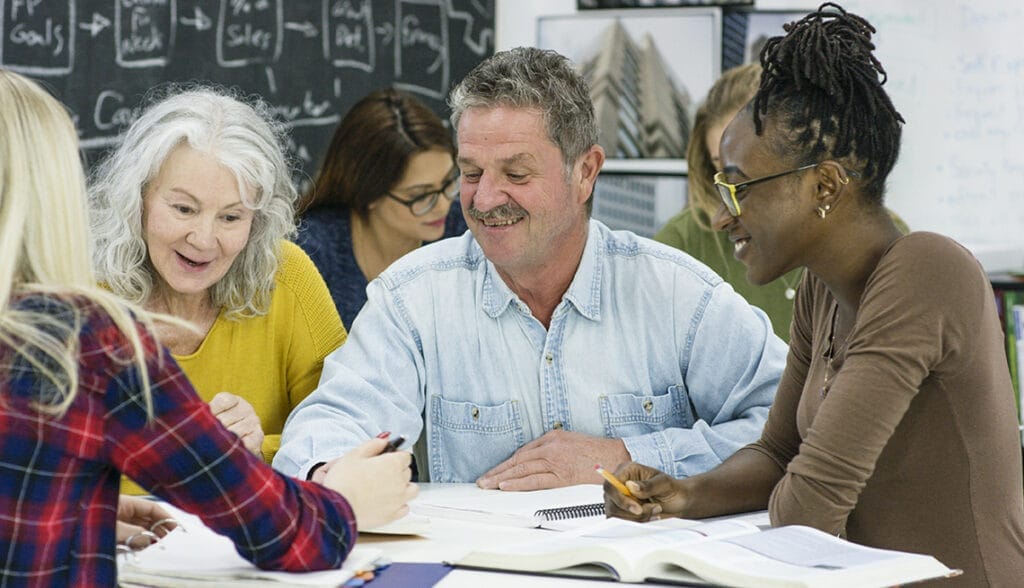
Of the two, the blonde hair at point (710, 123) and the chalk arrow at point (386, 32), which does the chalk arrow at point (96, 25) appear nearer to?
the chalk arrow at point (386, 32)

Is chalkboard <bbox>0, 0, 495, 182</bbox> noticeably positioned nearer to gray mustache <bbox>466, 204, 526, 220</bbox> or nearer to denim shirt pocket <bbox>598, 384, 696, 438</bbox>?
gray mustache <bbox>466, 204, 526, 220</bbox>

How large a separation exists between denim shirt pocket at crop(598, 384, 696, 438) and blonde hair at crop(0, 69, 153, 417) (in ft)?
3.57

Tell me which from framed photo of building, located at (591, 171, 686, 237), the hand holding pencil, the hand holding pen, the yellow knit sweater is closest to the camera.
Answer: the hand holding pen

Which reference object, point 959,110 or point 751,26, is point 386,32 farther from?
point 959,110

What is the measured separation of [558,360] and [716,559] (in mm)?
847

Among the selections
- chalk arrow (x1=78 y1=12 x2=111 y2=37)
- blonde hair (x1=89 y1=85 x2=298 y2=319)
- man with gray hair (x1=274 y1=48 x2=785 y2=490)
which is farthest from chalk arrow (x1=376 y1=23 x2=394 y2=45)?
man with gray hair (x1=274 y1=48 x2=785 y2=490)

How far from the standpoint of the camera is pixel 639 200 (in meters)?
4.65

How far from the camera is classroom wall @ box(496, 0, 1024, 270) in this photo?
4117 millimetres

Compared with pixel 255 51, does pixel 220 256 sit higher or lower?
lower

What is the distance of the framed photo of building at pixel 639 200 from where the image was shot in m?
4.62

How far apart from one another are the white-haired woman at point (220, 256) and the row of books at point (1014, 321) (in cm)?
231

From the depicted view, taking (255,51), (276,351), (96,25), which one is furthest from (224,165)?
(255,51)

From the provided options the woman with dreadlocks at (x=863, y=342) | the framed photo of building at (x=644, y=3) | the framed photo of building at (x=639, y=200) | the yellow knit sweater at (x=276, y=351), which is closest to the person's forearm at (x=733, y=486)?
the woman with dreadlocks at (x=863, y=342)

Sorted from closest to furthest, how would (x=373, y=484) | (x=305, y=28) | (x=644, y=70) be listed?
1. (x=373, y=484)
2. (x=305, y=28)
3. (x=644, y=70)
